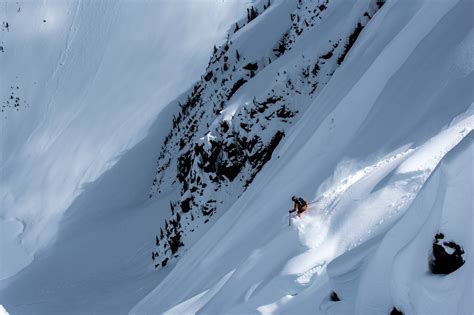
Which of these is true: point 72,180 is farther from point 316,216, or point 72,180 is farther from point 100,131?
point 316,216

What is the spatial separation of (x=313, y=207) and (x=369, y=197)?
78.5 inches

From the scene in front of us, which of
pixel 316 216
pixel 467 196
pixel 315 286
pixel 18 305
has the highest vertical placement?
pixel 18 305

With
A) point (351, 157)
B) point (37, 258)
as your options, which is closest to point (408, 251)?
point (351, 157)

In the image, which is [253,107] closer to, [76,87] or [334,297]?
[334,297]

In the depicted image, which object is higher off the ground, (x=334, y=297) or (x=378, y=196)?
(x=378, y=196)

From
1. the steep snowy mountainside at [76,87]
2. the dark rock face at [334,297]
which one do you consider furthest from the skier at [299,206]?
the steep snowy mountainside at [76,87]

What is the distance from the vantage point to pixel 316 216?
39.4 feet

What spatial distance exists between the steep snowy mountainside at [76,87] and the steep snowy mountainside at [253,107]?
11.6 m

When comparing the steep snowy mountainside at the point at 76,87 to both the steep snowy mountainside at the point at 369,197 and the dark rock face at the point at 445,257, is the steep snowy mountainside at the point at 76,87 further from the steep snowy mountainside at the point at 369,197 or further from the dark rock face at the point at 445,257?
the dark rock face at the point at 445,257

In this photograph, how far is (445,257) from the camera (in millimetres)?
6000

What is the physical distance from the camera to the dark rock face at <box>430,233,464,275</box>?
591 centimetres

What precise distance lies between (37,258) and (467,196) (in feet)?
130

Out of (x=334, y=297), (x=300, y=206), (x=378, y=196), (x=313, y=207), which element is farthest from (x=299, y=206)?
(x=334, y=297)

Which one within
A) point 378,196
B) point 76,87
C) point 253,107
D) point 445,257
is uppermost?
point 76,87
